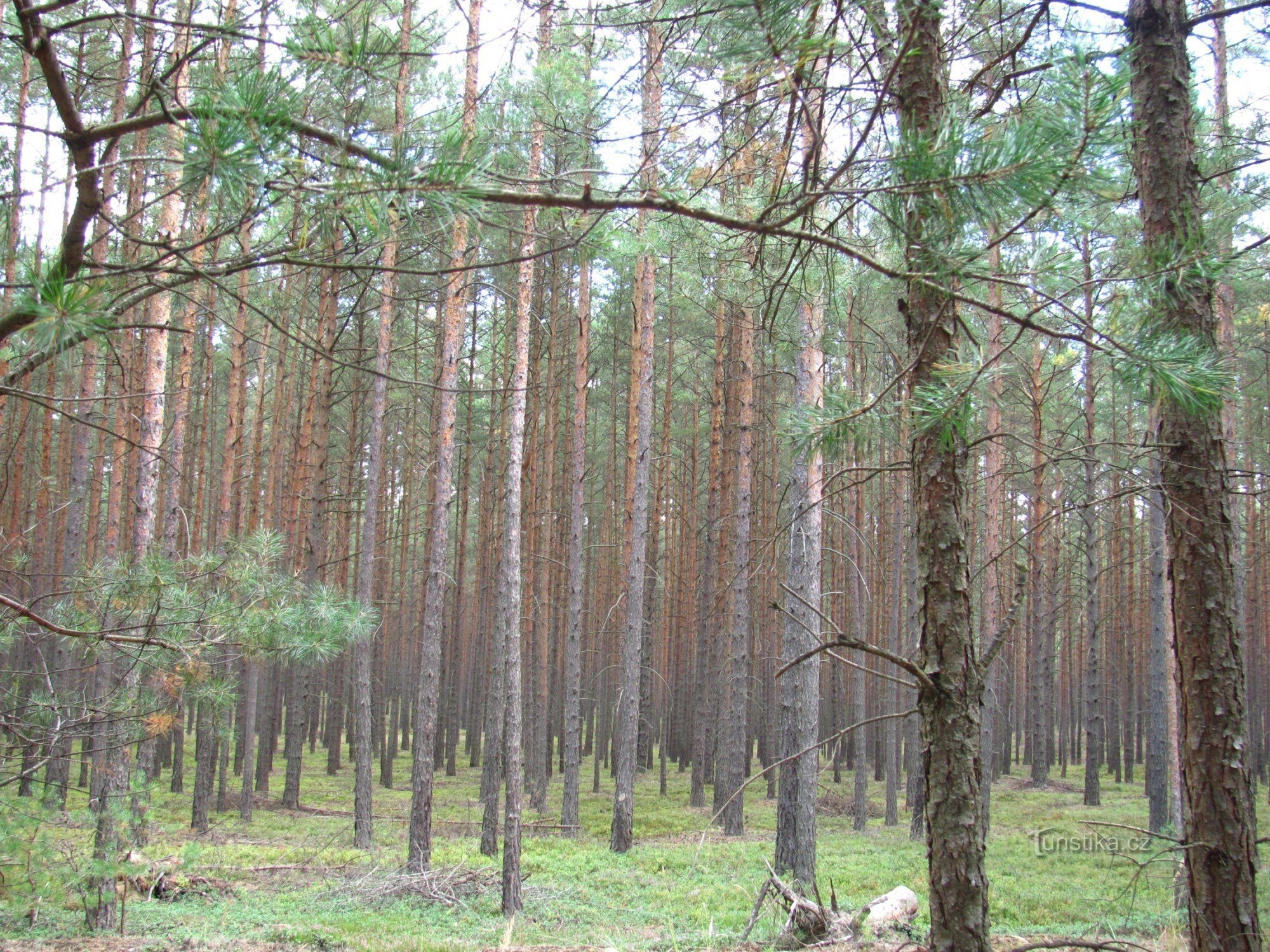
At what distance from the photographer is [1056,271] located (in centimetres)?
218

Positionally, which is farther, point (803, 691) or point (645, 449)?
point (645, 449)

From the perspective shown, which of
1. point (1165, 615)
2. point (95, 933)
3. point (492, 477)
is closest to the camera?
point (95, 933)

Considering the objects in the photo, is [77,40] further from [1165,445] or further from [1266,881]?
[1266,881]

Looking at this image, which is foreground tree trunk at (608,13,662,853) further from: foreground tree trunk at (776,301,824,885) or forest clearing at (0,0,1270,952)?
foreground tree trunk at (776,301,824,885)

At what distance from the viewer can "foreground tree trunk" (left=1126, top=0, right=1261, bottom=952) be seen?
272 cm

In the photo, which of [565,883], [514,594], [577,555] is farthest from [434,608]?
[565,883]

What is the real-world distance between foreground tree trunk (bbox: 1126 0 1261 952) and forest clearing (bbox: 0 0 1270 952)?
16 mm

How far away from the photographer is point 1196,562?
9.48 feet

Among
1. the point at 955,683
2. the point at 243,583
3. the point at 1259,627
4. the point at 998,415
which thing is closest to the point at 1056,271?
the point at 955,683

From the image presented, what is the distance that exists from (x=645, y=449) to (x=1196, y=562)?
8918mm

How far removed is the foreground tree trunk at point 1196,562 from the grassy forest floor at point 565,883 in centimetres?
32

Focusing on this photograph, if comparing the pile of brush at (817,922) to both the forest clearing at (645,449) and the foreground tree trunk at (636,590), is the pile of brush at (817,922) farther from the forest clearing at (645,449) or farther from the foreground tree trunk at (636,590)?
the foreground tree trunk at (636,590)

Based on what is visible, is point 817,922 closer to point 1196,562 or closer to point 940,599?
point 1196,562

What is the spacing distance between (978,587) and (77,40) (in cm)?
1876
